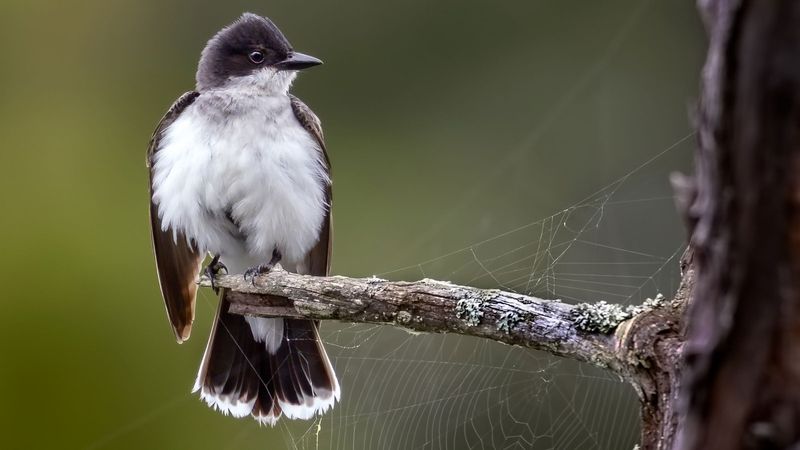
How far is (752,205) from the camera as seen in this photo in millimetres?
1151

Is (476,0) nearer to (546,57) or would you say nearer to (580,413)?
(546,57)

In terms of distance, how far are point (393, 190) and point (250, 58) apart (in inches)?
96.4

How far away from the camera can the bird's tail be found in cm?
392

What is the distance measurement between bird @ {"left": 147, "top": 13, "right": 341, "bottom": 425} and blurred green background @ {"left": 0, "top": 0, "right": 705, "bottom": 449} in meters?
0.39

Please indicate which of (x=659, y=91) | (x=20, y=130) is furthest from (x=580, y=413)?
(x=20, y=130)

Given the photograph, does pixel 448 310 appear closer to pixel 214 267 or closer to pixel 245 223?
pixel 245 223

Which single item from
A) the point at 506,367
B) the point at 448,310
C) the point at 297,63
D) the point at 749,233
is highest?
the point at 297,63

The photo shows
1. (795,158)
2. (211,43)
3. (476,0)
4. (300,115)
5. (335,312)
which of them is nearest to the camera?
(795,158)

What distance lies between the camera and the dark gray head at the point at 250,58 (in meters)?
4.61

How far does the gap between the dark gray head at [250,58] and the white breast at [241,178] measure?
29 cm

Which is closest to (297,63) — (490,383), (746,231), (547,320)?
(490,383)

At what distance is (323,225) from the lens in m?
4.45

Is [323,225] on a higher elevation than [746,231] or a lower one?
higher

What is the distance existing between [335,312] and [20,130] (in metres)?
5.09
